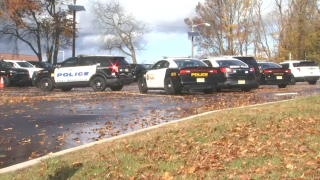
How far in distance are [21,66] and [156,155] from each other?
24.8m

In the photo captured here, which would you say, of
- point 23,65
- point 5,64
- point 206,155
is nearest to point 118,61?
point 5,64

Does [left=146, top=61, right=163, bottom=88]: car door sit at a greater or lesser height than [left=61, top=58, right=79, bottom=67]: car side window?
lesser

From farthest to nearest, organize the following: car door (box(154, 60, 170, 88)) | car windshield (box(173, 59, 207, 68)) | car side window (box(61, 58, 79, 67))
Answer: car side window (box(61, 58, 79, 67)) < car door (box(154, 60, 170, 88)) < car windshield (box(173, 59, 207, 68))

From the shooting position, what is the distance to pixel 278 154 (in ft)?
18.3

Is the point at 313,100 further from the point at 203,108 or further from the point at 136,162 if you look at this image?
the point at 136,162

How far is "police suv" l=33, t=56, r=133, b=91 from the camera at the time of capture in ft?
65.2

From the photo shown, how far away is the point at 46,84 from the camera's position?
2212 cm

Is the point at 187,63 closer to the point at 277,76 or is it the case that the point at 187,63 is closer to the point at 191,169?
the point at 277,76

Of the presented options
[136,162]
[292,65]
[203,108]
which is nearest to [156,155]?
[136,162]

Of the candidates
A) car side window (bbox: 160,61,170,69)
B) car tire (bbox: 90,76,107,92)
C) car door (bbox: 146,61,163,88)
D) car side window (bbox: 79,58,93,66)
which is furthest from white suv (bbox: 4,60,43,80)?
car side window (bbox: 160,61,170,69)

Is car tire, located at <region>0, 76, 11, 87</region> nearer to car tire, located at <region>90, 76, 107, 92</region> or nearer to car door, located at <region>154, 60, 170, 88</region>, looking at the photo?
car tire, located at <region>90, 76, 107, 92</region>

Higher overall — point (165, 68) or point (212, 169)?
point (165, 68)

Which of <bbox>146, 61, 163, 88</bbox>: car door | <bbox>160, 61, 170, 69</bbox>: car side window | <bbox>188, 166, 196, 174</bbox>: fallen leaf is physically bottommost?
<bbox>188, 166, 196, 174</bbox>: fallen leaf

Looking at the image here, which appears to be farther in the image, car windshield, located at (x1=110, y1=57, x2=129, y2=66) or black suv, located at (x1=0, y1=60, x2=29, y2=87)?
black suv, located at (x1=0, y1=60, x2=29, y2=87)
